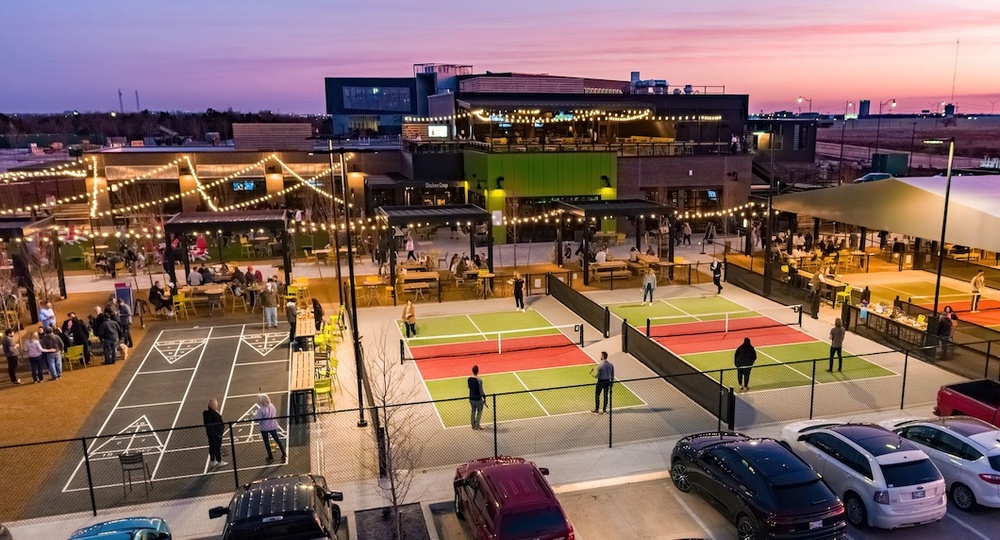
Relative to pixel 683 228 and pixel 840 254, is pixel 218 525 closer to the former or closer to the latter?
pixel 840 254

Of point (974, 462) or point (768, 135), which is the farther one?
point (768, 135)

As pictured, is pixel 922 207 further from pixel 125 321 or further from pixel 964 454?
pixel 125 321

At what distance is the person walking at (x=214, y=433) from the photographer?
13.6 m

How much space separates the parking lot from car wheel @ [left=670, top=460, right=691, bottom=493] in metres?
0.13

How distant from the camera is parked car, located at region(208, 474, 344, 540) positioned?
30.9ft

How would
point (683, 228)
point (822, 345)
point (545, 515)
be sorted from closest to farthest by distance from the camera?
point (545, 515) < point (822, 345) < point (683, 228)

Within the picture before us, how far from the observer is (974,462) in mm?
12000

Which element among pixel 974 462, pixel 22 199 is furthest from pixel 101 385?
pixel 22 199

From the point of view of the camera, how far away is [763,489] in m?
10.8

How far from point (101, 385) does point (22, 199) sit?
4201 centimetres

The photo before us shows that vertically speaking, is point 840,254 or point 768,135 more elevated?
point 768,135

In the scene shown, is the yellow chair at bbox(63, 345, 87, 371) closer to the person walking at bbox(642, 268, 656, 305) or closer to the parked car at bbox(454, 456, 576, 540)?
the parked car at bbox(454, 456, 576, 540)

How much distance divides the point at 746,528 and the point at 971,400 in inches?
285

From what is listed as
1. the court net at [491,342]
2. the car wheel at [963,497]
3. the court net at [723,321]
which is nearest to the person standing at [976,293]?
the court net at [723,321]
